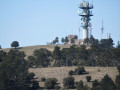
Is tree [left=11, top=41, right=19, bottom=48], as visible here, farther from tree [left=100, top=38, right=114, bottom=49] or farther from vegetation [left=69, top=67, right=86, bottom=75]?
vegetation [left=69, top=67, right=86, bottom=75]

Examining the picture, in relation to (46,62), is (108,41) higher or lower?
higher

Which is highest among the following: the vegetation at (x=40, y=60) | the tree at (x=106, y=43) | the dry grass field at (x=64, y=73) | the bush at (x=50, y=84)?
the tree at (x=106, y=43)

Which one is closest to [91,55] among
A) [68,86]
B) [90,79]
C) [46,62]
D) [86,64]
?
[86,64]

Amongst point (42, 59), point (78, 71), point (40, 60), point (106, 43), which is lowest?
point (78, 71)

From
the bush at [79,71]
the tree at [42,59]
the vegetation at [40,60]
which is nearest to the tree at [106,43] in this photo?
the vegetation at [40,60]

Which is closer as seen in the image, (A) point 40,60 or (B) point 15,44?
(A) point 40,60

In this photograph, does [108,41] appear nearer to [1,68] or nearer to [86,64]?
[86,64]

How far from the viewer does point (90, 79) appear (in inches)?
4122

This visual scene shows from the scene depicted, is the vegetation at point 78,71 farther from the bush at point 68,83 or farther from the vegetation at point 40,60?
the vegetation at point 40,60

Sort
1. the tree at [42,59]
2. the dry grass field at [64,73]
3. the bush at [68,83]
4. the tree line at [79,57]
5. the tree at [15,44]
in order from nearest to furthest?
the bush at [68,83]
the dry grass field at [64,73]
the tree line at [79,57]
the tree at [42,59]
the tree at [15,44]

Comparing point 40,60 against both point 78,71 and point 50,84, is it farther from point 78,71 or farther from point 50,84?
point 50,84

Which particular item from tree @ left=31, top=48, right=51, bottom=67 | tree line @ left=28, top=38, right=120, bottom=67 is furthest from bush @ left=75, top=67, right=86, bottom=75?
tree @ left=31, top=48, right=51, bottom=67

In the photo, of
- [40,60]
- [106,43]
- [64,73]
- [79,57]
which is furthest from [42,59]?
[106,43]

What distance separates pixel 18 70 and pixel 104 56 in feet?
137
